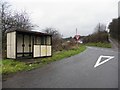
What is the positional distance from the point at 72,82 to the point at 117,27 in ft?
159

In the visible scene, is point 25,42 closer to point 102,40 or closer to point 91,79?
point 91,79

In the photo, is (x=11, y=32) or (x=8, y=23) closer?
(x=11, y=32)

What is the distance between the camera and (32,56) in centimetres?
1919

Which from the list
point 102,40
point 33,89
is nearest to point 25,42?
point 33,89

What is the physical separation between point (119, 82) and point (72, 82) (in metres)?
1.95

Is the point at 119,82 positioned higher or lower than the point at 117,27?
lower

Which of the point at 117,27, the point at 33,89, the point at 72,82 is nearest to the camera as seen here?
the point at 33,89

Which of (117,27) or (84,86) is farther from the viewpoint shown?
(117,27)

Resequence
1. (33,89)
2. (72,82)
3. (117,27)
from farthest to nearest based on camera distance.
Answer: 1. (117,27)
2. (72,82)
3. (33,89)

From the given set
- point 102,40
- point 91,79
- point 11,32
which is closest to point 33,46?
point 11,32

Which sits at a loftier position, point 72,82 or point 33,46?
point 33,46

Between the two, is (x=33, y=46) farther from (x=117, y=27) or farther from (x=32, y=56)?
(x=117, y=27)

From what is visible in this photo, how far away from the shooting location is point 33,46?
1897 cm

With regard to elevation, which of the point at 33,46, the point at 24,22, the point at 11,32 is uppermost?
the point at 24,22
